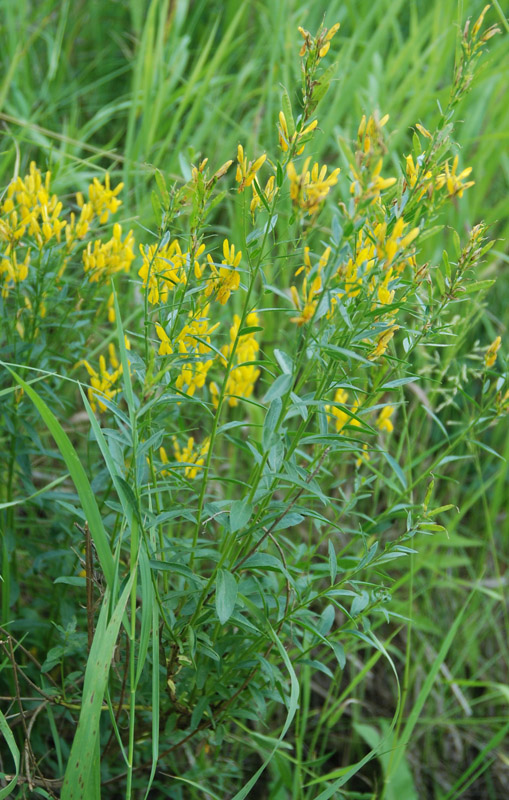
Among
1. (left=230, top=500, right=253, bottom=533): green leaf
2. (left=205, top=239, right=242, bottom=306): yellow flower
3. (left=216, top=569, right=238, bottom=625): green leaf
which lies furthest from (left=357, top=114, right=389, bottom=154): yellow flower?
(left=216, top=569, right=238, bottom=625): green leaf

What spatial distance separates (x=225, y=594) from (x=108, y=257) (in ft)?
2.54

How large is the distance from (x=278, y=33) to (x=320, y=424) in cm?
176

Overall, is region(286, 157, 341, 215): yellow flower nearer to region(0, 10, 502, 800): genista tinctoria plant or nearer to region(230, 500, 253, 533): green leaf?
region(0, 10, 502, 800): genista tinctoria plant

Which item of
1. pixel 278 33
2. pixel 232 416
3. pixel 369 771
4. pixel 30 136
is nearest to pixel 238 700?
pixel 369 771

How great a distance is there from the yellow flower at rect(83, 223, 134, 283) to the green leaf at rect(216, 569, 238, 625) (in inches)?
27.7

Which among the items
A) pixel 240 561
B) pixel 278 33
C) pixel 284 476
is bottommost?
pixel 240 561

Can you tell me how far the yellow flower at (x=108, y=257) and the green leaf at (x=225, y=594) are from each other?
2.31ft

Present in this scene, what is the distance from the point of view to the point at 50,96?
105 inches

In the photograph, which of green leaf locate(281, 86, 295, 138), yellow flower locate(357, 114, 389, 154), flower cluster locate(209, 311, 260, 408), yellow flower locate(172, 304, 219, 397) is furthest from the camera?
flower cluster locate(209, 311, 260, 408)

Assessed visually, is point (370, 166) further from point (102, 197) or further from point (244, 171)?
point (102, 197)

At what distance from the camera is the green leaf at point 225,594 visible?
1033 millimetres

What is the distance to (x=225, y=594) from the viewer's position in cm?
106

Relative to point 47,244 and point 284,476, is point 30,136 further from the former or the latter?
point 284,476

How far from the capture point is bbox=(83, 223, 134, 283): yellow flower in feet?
4.92
